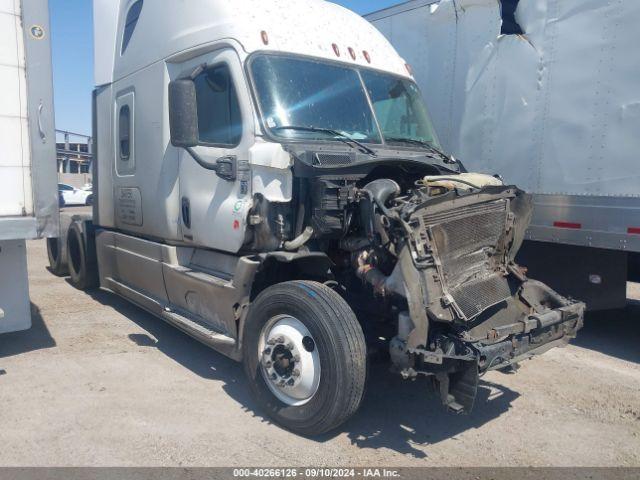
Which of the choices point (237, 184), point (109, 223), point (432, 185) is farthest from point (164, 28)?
point (432, 185)

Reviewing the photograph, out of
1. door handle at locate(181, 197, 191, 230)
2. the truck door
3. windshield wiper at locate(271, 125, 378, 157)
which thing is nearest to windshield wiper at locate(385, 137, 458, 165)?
windshield wiper at locate(271, 125, 378, 157)

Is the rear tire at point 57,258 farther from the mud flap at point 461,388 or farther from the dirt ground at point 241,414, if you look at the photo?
the mud flap at point 461,388

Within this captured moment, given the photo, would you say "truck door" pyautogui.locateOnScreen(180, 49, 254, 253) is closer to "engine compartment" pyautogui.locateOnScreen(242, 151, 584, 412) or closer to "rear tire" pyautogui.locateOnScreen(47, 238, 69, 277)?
"engine compartment" pyautogui.locateOnScreen(242, 151, 584, 412)

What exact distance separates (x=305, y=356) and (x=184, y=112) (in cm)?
219

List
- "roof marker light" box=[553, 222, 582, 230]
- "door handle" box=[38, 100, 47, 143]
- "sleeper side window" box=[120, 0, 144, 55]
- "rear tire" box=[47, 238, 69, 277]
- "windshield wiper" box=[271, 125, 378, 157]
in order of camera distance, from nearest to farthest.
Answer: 1. "windshield wiper" box=[271, 125, 378, 157]
2. "door handle" box=[38, 100, 47, 143]
3. "roof marker light" box=[553, 222, 582, 230]
4. "sleeper side window" box=[120, 0, 144, 55]
5. "rear tire" box=[47, 238, 69, 277]

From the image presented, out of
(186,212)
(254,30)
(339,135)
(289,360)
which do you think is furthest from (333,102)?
(289,360)

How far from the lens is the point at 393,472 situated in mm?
3656

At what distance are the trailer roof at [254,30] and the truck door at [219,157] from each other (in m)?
0.23

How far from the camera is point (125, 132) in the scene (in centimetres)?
654

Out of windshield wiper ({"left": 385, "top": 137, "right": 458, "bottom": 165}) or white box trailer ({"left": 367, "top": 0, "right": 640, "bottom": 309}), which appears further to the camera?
white box trailer ({"left": 367, "top": 0, "right": 640, "bottom": 309})

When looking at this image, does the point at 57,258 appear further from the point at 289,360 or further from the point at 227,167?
the point at 289,360

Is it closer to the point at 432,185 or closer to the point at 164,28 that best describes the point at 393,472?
the point at 432,185

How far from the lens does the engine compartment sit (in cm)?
372

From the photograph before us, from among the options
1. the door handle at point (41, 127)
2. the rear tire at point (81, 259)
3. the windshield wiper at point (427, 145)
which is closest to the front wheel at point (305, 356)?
the windshield wiper at point (427, 145)
